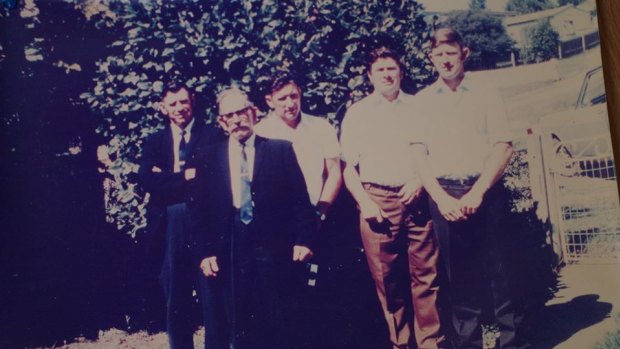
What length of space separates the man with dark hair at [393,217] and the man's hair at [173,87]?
731 mm

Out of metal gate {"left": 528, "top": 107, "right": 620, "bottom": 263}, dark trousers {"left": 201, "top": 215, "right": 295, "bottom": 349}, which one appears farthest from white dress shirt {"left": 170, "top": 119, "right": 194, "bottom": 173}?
metal gate {"left": 528, "top": 107, "right": 620, "bottom": 263}

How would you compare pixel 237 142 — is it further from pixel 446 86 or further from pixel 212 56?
pixel 446 86

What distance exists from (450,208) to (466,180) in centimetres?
15

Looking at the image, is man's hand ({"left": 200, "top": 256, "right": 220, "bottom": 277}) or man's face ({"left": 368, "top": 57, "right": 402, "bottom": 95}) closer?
man's hand ({"left": 200, "top": 256, "right": 220, "bottom": 277})

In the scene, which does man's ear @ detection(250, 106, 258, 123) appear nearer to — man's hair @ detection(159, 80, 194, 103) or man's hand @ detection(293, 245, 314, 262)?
man's hair @ detection(159, 80, 194, 103)

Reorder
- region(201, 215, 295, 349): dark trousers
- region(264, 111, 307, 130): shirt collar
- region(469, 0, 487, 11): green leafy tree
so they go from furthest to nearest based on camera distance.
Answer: region(469, 0, 487, 11): green leafy tree < region(264, 111, 307, 130): shirt collar < region(201, 215, 295, 349): dark trousers

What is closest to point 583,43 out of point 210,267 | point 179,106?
point 179,106

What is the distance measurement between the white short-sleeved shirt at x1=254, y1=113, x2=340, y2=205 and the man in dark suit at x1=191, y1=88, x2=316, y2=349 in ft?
0.24

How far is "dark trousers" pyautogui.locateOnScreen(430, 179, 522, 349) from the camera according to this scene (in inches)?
94.3

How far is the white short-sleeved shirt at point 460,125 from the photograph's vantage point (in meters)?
2.45

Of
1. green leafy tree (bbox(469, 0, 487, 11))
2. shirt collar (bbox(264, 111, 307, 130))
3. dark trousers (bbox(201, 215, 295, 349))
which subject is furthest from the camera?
green leafy tree (bbox(469, 0, 487, 11))

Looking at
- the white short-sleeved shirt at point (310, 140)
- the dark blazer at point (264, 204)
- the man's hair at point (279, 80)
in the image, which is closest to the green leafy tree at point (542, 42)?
the white short-sleeved shirt at point (310, 140)

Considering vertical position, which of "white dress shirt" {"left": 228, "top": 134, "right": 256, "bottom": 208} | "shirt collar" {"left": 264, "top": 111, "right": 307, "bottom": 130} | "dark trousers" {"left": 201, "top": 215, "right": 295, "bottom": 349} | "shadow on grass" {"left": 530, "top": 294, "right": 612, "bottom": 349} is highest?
"shirt collar" {"left": 264, "top": 111, "right": 307, "bottom": 130}

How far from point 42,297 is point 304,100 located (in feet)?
4.93
